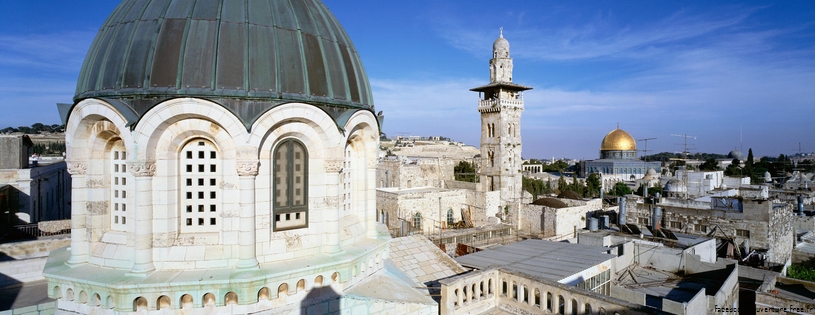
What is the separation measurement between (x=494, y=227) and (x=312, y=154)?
30.6 m

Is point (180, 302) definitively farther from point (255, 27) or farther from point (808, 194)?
point (808, 194)

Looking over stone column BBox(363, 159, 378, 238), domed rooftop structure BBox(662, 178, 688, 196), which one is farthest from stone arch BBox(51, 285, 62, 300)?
domed rooftop structure BBox(662, 178, 688, 196)

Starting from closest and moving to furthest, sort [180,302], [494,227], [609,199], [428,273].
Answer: [180,302] < [428,273] < [494,227] < [609,199]

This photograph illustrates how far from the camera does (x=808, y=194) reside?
48.4m

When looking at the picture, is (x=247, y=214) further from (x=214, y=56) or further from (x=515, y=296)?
(x=515, y=296)

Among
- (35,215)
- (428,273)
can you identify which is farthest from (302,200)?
(35,215)

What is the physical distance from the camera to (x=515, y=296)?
39.6 feet

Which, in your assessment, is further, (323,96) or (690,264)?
(690,264)

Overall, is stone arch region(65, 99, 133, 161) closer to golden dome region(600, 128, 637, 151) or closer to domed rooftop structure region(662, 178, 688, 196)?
domed rooftop structure region(662, 178, 688, 196)

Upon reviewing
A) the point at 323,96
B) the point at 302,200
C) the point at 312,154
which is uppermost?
the point at 323,96

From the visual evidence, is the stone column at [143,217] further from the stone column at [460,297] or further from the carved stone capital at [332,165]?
the stone column at [460,297]

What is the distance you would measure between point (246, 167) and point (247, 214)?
923 mm

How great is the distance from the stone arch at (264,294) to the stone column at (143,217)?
2069 mm

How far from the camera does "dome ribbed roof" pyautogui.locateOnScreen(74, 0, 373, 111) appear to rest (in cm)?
908
